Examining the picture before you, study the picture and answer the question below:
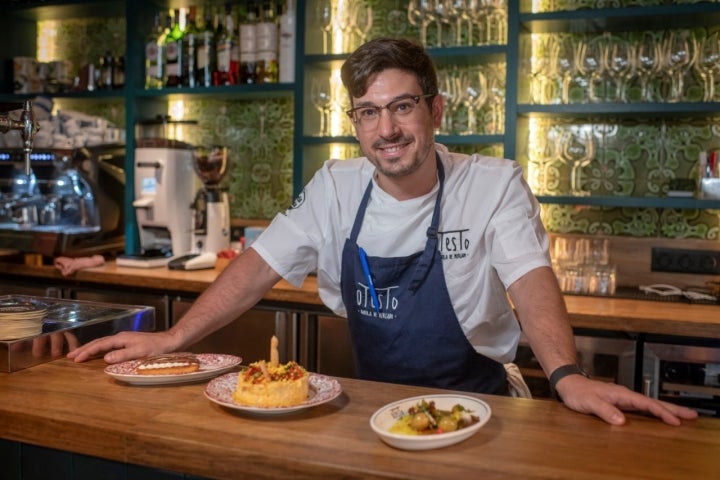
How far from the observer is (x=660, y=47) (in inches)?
133

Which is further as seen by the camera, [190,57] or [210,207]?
[190,57]

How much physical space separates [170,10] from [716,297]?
3.12 meters

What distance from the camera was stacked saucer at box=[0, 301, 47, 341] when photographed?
1.87 meters

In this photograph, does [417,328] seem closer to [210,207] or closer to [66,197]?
[210,207]

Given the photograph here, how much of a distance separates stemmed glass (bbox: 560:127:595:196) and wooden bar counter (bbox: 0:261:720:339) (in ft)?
2.17

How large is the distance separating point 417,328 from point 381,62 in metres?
0.67

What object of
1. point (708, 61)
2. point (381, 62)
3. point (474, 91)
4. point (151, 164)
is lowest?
point (151, 164)

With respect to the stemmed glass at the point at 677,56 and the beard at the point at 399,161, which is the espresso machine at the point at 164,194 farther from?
the stemmed glass at the point at 677,56

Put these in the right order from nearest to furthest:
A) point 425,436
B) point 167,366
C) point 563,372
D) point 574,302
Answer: point 425,436 → point 563,372 → point 167,366 → point 574,302

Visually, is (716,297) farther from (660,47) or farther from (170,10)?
(170,10)

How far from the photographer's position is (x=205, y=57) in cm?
414

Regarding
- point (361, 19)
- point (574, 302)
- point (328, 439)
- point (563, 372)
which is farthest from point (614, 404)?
point (361, 19)

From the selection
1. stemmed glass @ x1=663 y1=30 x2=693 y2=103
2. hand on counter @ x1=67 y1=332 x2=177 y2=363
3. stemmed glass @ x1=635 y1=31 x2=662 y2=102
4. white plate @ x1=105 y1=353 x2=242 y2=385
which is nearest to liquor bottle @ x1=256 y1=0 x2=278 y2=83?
stemmed glass @ x1=635 y1=31 x2=662 y2=102

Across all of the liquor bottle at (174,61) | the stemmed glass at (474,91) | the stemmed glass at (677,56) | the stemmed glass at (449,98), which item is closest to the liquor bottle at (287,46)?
the liquor bottle at (174,61)
